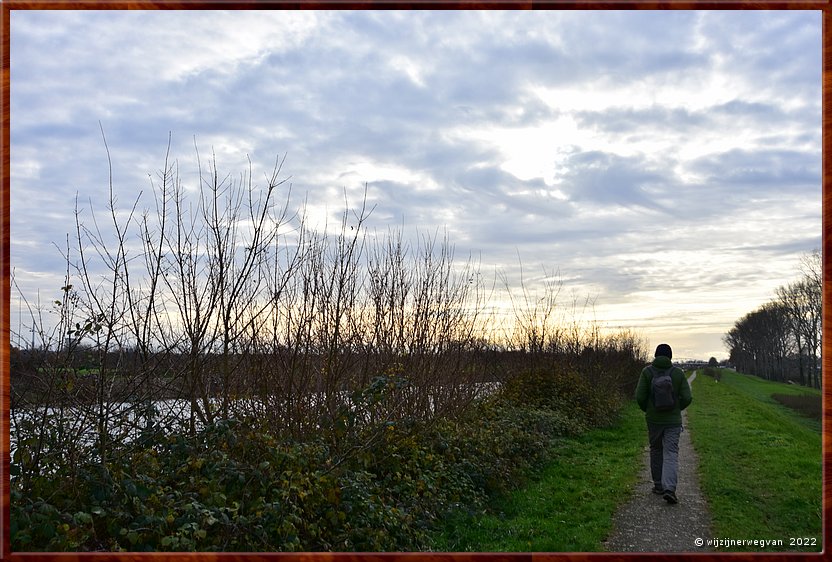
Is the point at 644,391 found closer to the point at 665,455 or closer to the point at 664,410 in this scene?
the point at 664,410

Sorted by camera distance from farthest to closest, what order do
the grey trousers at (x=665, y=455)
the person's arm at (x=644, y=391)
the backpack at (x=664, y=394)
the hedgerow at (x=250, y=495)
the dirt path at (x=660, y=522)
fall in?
the person's arm at (x=644, y=391) → the backpack at (x=664, y=394) → the grey trousers at (x=665, y=455) → the dirt path at (x=660, y=522) → the hedgerow at (x=250, y=495)

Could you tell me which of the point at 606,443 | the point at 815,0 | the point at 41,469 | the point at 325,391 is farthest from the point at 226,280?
the point at 606,443

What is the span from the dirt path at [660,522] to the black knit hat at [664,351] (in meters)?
1.67

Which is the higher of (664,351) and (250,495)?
(664,351)

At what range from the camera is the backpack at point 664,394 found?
26.3 feet

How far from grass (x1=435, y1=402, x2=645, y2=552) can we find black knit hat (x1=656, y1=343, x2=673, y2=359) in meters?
1.77

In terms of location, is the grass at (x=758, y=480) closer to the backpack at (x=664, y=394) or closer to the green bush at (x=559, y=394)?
the backpack at (x=664, y=394)

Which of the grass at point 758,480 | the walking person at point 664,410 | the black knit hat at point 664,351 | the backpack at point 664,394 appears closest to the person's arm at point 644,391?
the walking person at point 664,410

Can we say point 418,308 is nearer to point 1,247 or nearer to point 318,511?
point 318,511

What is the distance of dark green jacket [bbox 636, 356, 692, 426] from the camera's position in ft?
26.5

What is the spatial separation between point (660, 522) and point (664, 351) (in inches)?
85.8

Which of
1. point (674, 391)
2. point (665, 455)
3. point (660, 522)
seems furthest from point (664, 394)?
point (660, 522)

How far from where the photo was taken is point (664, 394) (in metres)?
8.05

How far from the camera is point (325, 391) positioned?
7367 mm
